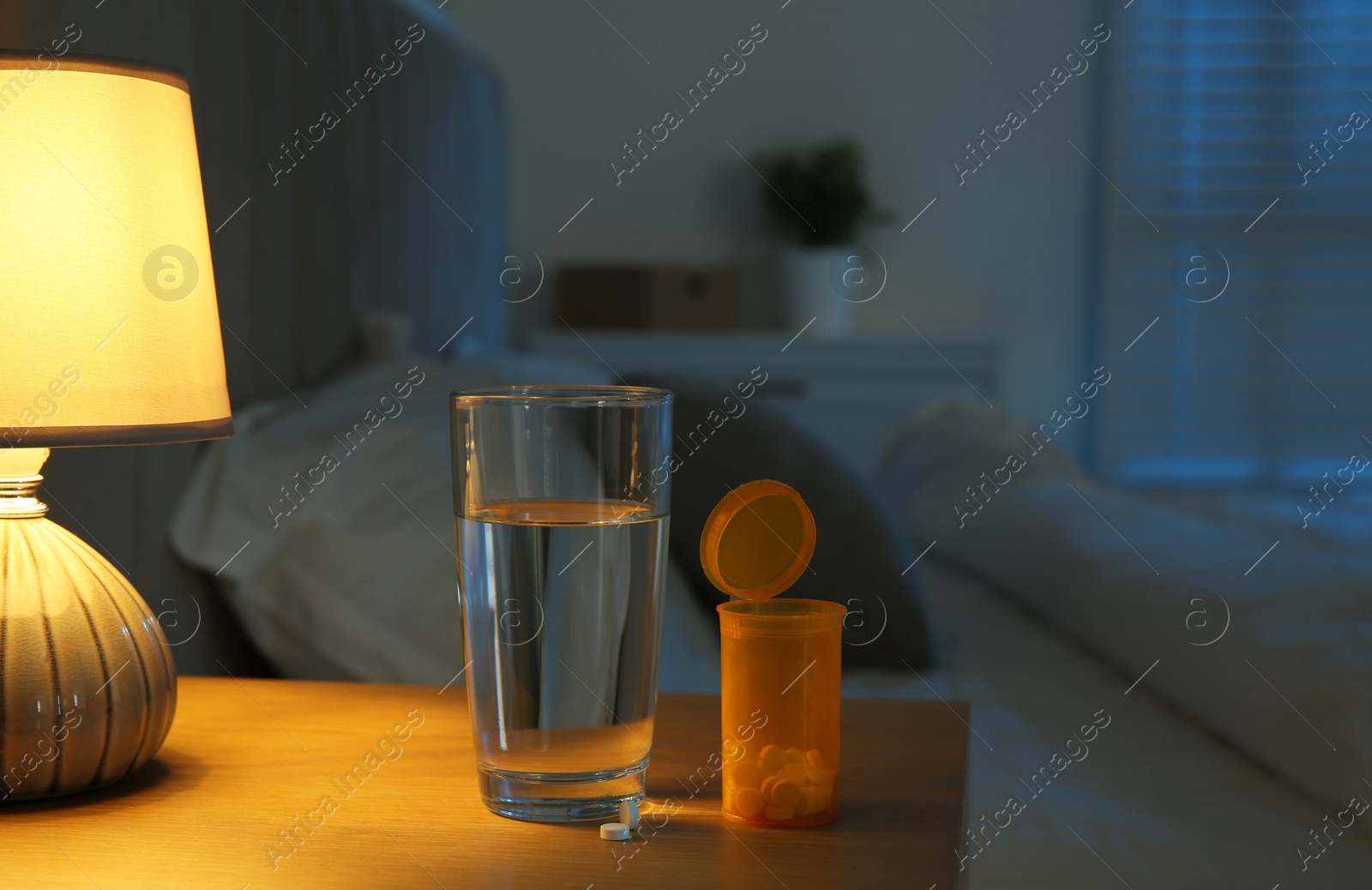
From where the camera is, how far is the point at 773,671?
58 cm

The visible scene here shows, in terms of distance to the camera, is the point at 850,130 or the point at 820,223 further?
the point at 850,130

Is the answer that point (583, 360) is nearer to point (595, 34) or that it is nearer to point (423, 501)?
point (595, 34)

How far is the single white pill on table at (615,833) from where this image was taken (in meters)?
0.57

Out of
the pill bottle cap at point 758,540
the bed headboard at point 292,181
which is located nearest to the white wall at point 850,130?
the bed headboard at point 292,181

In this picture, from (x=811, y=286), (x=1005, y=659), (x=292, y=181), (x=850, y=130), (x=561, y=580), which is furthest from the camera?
(x=850, y=130)

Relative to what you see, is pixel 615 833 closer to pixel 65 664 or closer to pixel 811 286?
pixel 65 664

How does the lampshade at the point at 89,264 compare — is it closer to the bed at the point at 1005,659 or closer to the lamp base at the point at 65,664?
the lamp base at the point at 65,664

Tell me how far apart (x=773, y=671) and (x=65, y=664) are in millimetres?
377

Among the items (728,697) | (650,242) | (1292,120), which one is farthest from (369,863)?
(1292,120)

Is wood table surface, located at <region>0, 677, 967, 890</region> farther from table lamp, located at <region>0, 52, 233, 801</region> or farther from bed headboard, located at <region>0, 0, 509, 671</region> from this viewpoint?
bed headboard, located at <region>0, 0, 509, 671</region>

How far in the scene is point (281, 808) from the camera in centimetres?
63

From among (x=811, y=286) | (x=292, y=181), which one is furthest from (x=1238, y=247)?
(x=292, y=181)

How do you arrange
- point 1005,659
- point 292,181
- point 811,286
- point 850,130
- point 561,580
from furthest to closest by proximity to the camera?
point 850,130 < point 811,286 < point 292,181 < point 1005,659 < point 561,580

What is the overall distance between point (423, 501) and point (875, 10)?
2.53 metres
